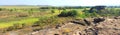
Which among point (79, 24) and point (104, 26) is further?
point (79, 24)

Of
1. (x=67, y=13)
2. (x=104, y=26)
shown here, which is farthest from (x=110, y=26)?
(x=67, y=13)

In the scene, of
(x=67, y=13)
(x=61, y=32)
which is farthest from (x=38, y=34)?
(x=67, y=13)

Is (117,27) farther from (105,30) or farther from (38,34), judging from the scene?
(38,34)

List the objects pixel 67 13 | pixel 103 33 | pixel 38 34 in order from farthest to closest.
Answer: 1. pixel 67 13
2. pixel 38 34
3. pixel 103 33

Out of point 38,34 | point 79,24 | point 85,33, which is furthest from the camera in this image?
point 79,24

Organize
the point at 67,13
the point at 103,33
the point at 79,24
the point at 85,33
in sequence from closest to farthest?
1. the point at 103,33
2. the point at 85,33
3. the point at 79,24
4. the point at 67,13

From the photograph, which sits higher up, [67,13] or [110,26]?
[110,26]

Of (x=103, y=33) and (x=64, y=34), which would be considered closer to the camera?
(x=103, y=33)

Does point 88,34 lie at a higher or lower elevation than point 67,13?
higher

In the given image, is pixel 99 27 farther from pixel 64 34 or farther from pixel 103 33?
pixel 64 34
